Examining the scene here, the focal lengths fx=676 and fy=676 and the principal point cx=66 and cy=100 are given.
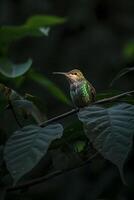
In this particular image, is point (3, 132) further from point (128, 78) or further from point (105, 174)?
point (128, 78)

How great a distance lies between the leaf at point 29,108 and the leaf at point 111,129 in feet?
0.72

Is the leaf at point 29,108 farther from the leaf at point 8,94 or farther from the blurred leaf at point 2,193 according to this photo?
the blurred leaf at point 2,193

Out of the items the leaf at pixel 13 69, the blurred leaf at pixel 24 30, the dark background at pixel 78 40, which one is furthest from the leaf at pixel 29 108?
the dark background at pixel 78 40

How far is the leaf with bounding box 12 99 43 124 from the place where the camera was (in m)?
1.95

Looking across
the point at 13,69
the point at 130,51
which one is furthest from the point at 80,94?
the point at 130,51

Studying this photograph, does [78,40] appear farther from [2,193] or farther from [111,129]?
[111,129]

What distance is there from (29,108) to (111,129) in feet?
1.23

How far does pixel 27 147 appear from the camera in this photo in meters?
1.66

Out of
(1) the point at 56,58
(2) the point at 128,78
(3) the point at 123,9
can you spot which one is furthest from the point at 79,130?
(3) the point at 123,9

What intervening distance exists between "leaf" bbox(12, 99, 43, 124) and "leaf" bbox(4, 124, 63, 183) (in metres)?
0.17

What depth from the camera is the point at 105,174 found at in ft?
14.4

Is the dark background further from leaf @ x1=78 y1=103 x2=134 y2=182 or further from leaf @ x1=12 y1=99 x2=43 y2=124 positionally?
leaf @ x1=78 y1=103 x2=134 y2=182

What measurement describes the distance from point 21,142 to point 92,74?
21.5 feet

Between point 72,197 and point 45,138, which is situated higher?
point 45,138
